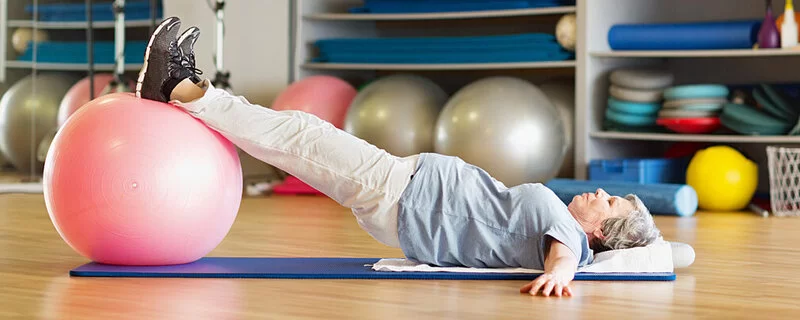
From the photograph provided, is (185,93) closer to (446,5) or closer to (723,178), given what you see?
(723,178)

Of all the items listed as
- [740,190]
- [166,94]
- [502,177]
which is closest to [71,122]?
[166,94]

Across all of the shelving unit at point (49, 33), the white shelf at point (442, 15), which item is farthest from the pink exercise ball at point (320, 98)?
the shelving unit at point (49, 33)

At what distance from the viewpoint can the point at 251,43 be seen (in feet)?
20.4

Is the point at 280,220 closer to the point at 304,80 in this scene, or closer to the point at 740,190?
the point at 304,80

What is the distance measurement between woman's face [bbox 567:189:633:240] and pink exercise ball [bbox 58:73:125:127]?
11.5 ft

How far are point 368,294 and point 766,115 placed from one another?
309 cm

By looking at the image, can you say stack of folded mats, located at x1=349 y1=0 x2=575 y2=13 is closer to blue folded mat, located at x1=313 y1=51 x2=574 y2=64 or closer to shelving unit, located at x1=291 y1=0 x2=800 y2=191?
shelving unit, located at x1=291 y1=0 x2=800 y2=191

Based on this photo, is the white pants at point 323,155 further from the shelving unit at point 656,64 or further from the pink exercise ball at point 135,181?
the shelving unit at point 656,64

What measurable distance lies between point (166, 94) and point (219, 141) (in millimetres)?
202

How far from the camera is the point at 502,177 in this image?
516 centimetres

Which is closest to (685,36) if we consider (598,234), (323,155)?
(598,234)

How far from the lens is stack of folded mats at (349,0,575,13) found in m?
5.81

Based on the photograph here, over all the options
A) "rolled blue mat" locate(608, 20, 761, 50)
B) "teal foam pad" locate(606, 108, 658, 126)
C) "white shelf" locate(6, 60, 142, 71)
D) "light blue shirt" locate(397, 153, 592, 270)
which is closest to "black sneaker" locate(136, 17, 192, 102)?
"light blue shirt" locate(397, 153, 592, 270)

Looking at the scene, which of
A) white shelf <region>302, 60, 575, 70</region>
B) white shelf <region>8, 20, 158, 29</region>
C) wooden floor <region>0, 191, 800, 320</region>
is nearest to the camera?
wooden floor <region>0, 191, 800, 320</region>
